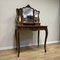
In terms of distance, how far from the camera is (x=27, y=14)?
11.2ft

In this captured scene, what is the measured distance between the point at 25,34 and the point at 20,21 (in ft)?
2.02

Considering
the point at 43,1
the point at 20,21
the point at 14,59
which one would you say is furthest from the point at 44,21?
the point at 14,59

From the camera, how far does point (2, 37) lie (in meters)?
3.47

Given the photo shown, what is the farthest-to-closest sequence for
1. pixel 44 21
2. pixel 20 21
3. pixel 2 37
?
pixel 44 21
pixel 2 37
pixel 20 21

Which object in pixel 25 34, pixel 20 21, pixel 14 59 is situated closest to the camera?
pixel 14 59

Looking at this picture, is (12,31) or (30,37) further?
(30,37)

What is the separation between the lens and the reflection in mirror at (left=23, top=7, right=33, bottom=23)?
337 cm

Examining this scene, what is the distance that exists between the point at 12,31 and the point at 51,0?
1.72 meters

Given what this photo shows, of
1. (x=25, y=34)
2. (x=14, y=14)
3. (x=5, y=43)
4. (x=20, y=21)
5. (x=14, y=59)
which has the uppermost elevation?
(x=14, y=14)

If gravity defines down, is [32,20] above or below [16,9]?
below

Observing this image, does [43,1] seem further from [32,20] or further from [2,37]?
[2,37]

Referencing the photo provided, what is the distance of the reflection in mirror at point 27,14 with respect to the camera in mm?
3373

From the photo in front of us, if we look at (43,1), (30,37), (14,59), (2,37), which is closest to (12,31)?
(2,37)

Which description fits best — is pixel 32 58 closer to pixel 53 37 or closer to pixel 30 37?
pixel 30 37
